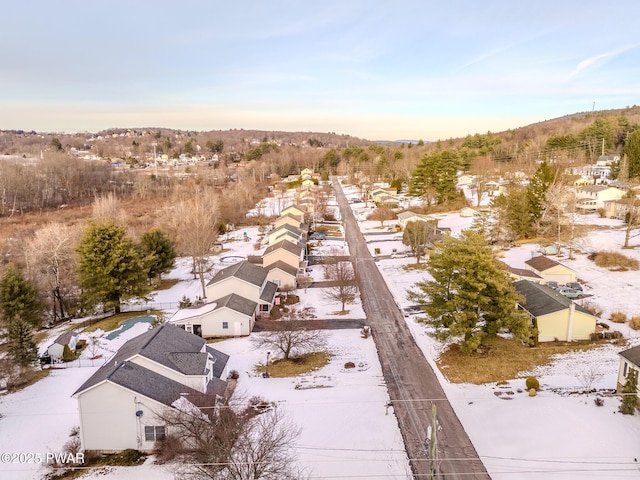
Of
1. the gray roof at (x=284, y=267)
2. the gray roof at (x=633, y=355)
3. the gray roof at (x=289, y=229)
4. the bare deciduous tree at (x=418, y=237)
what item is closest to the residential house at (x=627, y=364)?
the gray roof at (x=633, y=355)

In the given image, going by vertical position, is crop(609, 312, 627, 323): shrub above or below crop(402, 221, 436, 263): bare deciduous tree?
below

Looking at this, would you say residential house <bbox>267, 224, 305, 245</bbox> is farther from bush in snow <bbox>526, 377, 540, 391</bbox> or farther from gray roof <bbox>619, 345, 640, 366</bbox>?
gray roof <bbox>619, 345, 640, 366</bbox>

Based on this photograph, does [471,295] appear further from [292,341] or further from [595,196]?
[595,196]

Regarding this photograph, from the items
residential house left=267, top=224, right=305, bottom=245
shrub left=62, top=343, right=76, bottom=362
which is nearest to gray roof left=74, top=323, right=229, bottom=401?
shrub left=62, top=343, right=76, bottom=362

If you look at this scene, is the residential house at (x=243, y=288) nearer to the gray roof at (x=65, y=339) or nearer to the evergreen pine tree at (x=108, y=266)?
the evergreen pine tree at (x=108, y=266)

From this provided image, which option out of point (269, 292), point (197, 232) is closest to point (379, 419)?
point (269, 292)

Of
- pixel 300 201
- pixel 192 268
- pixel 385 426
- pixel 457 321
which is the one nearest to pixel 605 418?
pixel 457 321

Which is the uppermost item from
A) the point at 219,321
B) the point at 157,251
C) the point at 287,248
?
the point at 287,248
